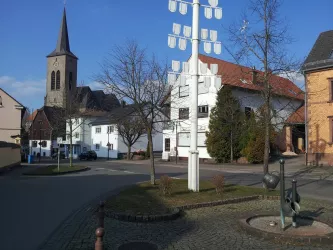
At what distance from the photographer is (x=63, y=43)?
3625 inches

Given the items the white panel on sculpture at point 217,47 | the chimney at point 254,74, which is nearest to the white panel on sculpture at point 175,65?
the white panel on sculpture at point 217,47

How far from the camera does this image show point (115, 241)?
686cm

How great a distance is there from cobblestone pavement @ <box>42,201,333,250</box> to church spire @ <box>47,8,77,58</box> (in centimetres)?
8689

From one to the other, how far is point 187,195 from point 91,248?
591 cm

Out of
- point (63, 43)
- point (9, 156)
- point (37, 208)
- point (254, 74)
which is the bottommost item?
point (37, 208)

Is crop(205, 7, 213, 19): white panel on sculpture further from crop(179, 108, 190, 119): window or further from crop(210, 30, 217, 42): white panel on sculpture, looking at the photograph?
crop(179, 108, 190, 119): window

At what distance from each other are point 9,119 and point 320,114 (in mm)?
31793

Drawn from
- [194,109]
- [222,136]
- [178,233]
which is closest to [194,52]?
[194,109]

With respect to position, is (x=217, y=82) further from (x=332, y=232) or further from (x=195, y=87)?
(x=332, y=232)

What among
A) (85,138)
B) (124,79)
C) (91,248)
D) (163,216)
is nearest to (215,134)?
(124,79)

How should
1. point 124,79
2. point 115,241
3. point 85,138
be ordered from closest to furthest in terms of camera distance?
1. point 115,241
2. point 124,79
3. point 85,138

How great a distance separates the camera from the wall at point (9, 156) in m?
27.7

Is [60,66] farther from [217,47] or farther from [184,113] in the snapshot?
[217,47]

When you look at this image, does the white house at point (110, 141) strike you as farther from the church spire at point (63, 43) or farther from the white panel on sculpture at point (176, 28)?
the white panel on sculpture at point (176, 28)
